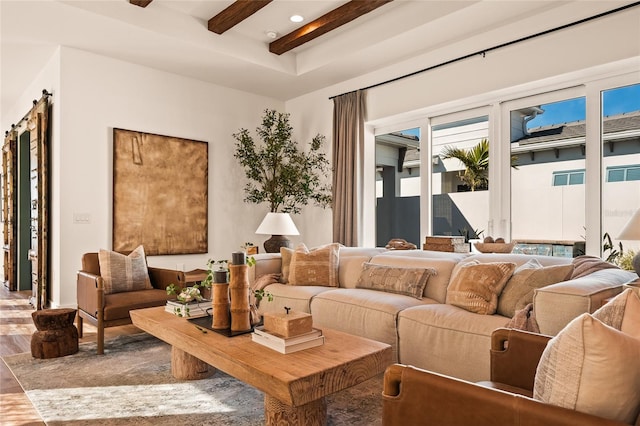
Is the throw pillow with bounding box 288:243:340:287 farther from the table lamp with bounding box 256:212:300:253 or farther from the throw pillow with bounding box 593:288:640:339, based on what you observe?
the throw pillow with bounding box 593:288:640:339

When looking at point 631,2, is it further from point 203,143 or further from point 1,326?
point 1,326

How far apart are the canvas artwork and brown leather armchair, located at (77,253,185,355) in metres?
1.14

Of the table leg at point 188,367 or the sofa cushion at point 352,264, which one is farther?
Answer: the sofa cushion at point 352,264

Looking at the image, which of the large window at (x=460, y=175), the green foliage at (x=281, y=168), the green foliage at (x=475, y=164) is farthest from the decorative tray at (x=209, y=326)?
the green foliage at (x=281, y=168)

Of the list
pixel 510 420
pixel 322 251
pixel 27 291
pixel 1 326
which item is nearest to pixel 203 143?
pixel 322 251

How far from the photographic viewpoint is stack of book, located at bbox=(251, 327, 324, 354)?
1955mm

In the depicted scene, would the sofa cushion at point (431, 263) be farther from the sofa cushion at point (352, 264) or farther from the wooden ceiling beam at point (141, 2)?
the wooden ceiling beam at point (141, 2)

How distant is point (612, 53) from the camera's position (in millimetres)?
3357

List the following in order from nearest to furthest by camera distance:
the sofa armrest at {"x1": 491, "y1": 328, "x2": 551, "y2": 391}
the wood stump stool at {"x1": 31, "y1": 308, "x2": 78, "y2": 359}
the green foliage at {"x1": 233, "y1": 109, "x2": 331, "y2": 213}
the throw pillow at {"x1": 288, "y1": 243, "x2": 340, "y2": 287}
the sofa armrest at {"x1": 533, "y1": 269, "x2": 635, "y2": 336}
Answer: the sofa armrest at {"x1": 491, "y1": 328, "x2": 551, "y2": 391} < the sofa armrest at {"x1": 533, "y1": 269, "x2": 635, "y2": 336} < the wood stump stool at {"x1": 31, "y1": 308, "x2": 78, "y2": 359} < the throw pillow at {"x1": 288, "y1": 243, "x2": 340, "y2": 287} < the green foliage at {"x1": 233, "y1": 109, "x2": 331, "y2": 213}

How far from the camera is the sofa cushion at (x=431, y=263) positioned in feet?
10.5

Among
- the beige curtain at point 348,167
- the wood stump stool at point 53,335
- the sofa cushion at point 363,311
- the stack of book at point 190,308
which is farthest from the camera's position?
the beige curtain at point 348,167

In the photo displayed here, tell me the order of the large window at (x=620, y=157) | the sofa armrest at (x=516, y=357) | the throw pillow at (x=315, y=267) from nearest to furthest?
the sofa armrest at (x=516, y=357) < the large window at (x=620, y=157) < the throw pillow at (x=315, y=267)

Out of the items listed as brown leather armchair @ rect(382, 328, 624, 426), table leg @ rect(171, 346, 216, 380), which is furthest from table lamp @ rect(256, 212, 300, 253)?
brown leather armchair @ rect(382, 328, 624, 426)

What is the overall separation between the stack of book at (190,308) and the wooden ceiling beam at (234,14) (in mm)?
2717
